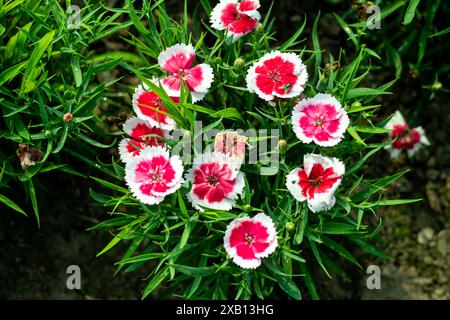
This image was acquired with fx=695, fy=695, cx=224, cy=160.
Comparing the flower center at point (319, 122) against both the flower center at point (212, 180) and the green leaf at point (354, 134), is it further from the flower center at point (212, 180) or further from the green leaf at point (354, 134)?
the flower center at point (212, 180)

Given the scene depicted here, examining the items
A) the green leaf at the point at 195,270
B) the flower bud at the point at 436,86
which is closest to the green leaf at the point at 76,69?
the green leaf at the point at 195,270

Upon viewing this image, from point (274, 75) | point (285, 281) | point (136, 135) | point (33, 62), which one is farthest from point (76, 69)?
point (285, 281)

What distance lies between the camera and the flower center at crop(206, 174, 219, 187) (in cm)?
261

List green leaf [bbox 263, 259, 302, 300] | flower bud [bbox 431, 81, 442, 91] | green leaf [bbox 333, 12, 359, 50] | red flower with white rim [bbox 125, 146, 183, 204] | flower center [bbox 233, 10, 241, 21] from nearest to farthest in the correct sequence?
red flower with white rim [bbox 125, 146, 183, 204]
green leaf [bbox 263, 259, 302, 300]
flower center [bbox 233, 10, 241, 21]
green leaf [bbox 333, 12, 359, 50]
flower bud [bbox 431, 81, 442, 91]

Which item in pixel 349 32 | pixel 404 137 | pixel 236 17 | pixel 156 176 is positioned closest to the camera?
pixel 156 176

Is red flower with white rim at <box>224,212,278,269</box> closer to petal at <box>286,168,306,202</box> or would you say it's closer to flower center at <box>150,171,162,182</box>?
petal at <box>286,168,306,202</box>

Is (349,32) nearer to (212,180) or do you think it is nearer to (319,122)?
(319,122)

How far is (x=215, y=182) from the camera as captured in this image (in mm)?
2613

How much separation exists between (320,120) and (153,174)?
2.18 feet

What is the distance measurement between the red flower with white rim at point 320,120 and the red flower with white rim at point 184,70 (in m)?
0.38

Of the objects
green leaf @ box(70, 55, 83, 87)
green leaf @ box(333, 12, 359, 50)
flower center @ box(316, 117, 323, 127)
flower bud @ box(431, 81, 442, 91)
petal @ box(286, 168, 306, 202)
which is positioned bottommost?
petal @ box(286, 168, 306, 202)

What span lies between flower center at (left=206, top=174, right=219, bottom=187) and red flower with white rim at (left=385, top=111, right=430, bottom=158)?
1.17m

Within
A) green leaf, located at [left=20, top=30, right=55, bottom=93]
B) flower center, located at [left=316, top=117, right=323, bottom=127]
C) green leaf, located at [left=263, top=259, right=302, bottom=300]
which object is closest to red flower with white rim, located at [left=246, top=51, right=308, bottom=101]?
flower center, located at [left=316, top=117, right=323, bottom=127]
